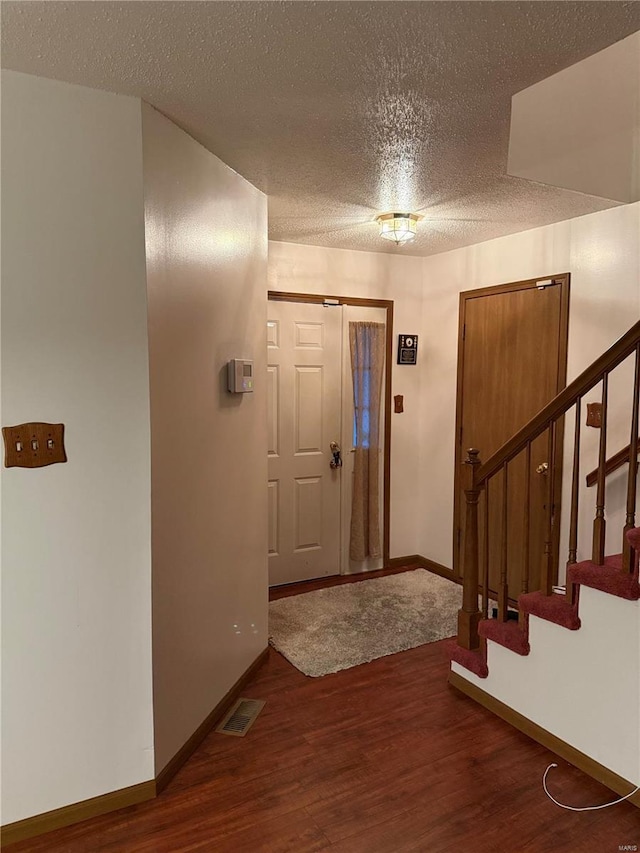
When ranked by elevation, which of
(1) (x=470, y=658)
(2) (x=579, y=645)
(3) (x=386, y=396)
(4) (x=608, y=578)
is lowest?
(1) (x=470, y=658)

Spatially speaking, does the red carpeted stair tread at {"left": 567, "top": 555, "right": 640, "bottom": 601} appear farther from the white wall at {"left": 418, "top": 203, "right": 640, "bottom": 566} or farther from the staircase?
the white wall at {"left": 418, "top": 203, "right": 640, "bottom": 566}

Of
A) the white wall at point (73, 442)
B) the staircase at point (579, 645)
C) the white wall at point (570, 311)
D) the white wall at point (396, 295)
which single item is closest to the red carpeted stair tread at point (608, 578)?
the staircase at point (579, 645)

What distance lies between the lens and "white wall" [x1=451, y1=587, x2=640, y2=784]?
7.14 feet

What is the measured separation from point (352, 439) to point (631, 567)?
8.13 feet

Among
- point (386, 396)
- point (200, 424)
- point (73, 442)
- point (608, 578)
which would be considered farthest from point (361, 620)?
point (73, 442)

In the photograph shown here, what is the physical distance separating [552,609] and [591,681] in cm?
29

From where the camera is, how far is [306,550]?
4.35m

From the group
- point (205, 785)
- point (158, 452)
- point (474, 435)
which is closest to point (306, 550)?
point (474, 435)

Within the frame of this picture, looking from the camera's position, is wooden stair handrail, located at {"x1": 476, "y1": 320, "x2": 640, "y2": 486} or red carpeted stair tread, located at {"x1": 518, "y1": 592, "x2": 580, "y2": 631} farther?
red carpeted stair tread, located at {"x1": 518, "y1": 592, "x2": 580, "y2": 631}

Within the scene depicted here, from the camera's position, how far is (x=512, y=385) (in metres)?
3.85

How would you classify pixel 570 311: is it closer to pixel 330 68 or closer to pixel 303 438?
pixel 303 438

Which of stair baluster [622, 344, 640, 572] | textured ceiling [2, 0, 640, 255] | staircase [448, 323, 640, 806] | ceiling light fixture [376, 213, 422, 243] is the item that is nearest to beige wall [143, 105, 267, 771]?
textured ceiling [2, 0, 640, 255]

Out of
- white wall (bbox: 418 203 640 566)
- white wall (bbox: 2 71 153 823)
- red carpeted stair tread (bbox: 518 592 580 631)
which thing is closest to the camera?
white wall (bbox: 2 71 153 823)

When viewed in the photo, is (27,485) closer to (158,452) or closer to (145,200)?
(158,452)
